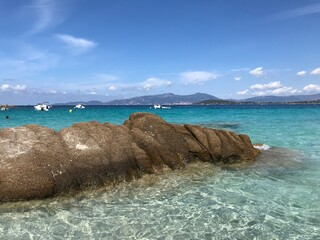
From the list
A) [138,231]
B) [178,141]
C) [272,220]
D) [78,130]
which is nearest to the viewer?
[138,231]

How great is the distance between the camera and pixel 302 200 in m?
13.8

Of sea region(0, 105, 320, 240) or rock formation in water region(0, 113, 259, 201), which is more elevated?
rock formation in water region(0, 113, 259, 201)

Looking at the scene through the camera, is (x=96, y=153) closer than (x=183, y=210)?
No

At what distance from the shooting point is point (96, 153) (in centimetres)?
1592

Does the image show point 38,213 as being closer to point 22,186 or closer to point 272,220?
point 22,186

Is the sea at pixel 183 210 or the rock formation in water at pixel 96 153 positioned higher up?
the rock formation in water at pixel 96 153

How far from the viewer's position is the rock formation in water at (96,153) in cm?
1370

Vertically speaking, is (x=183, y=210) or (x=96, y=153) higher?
(x=96, y=153)

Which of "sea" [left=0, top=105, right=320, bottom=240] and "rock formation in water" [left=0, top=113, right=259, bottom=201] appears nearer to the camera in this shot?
"sea" [left=0, top=105, right=320, bottom=240]

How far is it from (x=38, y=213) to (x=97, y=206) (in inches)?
91.6

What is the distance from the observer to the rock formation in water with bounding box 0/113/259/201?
539 inches

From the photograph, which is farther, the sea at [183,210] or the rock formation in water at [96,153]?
the rock formation in water at [96,153]

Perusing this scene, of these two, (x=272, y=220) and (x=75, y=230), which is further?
(x=272, y=220)

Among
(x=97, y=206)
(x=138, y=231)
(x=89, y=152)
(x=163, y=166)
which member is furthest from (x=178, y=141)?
(x=138, y=231)
